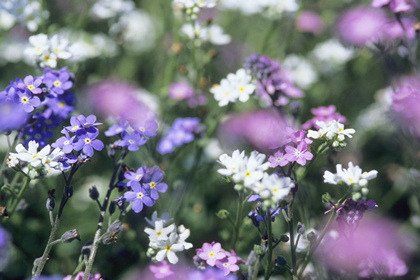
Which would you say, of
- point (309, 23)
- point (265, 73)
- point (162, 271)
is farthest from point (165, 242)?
point (309, 23)

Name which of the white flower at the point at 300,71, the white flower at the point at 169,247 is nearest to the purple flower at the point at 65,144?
the white flower at the point at 169,247

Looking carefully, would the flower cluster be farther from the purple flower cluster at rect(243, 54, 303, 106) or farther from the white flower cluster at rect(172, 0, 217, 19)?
the white flower cluster at rect(172, 0, 217, 19)

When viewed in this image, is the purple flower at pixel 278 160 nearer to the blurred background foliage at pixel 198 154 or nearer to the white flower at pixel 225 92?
the blurred background foliage at pixel 198 154

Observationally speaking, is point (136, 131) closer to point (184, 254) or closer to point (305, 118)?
point (184, 254)

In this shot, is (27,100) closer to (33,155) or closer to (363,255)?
(33,155)

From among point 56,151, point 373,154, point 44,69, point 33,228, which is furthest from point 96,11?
point 373,154

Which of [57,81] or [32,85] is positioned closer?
[32,85]
